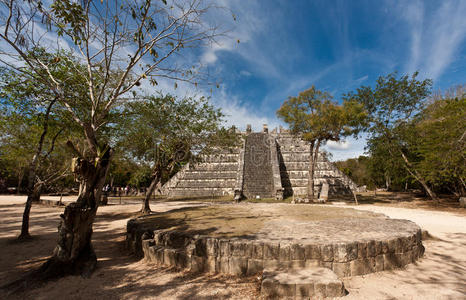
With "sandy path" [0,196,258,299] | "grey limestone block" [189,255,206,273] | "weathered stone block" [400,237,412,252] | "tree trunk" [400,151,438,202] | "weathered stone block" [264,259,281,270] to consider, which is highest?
"tree trunk" [400,151,438,202]

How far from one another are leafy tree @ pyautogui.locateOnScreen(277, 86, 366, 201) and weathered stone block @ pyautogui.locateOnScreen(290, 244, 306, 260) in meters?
12.4

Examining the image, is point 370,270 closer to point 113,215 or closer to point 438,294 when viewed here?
point 438,294

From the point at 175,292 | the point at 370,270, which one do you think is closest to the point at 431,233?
the point at 370,270

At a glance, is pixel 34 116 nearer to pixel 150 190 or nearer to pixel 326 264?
pixel 150 190

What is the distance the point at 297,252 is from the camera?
13.1 feet

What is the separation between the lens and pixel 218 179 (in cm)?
2286

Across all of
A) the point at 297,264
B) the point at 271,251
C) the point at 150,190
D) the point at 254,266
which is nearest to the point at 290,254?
the point at 297,264

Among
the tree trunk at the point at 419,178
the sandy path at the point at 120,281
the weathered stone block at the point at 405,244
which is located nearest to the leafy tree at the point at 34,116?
the sandy path at the point at 120,281

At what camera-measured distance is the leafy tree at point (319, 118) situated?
1500 centimetres

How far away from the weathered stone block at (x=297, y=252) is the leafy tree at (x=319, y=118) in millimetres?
12427

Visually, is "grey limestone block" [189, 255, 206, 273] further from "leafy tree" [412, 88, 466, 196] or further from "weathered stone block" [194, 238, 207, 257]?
"leafy tree" [412, 88, 466, 196]

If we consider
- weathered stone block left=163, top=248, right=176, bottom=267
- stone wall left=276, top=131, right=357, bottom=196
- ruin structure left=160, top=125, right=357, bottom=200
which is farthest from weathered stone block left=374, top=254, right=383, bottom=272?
stone wall left=276, top=131, right=357, bottom=196

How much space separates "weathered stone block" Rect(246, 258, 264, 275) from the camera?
406cm

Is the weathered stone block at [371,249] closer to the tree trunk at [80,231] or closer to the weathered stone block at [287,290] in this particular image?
the weathered stone block at [287,290]
